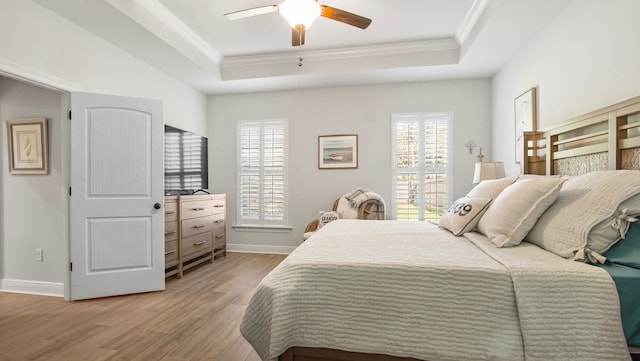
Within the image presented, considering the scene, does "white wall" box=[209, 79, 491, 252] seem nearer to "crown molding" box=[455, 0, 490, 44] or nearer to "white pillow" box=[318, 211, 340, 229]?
"white pillow" box=[318, 211, 340, 229]

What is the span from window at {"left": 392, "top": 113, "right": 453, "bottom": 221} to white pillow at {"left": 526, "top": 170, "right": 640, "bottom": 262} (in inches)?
107

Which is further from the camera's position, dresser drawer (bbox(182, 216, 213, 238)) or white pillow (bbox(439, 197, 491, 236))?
dresser drawer (bbox(182, 216, 213, 238))

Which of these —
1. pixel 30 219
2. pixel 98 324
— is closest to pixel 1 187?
pixel 30 219

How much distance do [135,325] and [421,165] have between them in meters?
3.77

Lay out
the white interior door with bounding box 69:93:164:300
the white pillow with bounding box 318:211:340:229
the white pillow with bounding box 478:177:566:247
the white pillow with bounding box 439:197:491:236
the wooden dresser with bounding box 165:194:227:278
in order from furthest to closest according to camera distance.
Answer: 1. the white pillow with bounding box 318:211:340:229
2. the wooden dresser with bounding box 165:194:227:278
3. the white interior door with bounding box 69:93:164:300
4. the white pillow with bounding box 439:197:491:236
5. the white pillow with bounding box 478:177:566:247

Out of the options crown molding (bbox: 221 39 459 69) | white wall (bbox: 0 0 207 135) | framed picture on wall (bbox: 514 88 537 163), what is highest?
crown molding (bbox: 221 39 459 69)

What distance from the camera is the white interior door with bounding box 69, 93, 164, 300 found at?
278 centimetres

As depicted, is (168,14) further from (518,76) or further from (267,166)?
(518,76)

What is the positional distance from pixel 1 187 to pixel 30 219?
0.48 m

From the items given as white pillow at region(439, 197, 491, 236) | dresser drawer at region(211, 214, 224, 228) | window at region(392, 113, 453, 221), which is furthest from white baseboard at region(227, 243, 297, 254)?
white pillow at region(439, 197, 491, 236)

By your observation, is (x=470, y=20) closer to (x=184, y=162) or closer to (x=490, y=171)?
(x=490, y=171)

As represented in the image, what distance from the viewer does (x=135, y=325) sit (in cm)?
226

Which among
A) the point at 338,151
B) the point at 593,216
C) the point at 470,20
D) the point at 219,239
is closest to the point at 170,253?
the point at 219,239

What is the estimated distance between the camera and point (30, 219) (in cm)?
300
